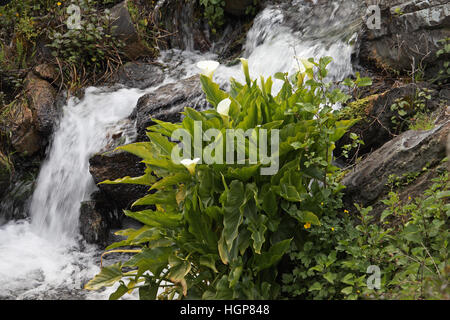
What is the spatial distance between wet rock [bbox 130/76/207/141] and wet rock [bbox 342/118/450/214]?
219cm

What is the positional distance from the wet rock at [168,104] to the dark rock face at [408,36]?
1803 mm

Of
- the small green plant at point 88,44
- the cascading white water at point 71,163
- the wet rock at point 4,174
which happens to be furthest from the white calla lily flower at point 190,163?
the small green plant at point 88,44

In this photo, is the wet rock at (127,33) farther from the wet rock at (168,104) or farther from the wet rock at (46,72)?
the wet rock at (168,104)

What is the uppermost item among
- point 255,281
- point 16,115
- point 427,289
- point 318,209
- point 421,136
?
point 16,115

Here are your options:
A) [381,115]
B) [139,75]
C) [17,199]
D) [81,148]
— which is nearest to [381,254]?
[381,115]

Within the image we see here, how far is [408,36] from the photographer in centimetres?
420

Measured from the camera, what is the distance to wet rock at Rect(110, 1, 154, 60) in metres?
6.50

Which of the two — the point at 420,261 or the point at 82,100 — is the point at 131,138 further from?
the point at 420,261

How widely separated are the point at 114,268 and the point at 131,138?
244 cm

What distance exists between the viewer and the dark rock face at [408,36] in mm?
4090

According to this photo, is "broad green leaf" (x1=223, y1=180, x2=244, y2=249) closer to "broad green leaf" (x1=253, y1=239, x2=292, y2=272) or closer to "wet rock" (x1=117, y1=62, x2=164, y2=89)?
"broad green leaf" (x1=253, y1=239, x2=292, y2=272)

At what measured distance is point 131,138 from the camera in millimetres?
4727

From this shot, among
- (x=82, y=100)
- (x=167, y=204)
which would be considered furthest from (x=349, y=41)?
(x=82, y=100)

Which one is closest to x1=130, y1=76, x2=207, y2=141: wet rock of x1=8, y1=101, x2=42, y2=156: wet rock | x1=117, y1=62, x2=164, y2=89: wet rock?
x1=117, y1=62, x2=164, y2=89: wet rock
